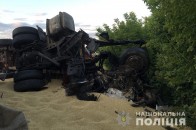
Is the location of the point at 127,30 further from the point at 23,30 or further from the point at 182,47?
the point at 182,47

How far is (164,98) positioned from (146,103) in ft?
5.66

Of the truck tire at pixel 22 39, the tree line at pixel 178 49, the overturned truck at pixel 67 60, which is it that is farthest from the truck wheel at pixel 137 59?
the truck tire at pixel 22 39

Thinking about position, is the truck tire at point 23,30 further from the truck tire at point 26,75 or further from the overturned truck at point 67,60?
the truck tire at point 26,75

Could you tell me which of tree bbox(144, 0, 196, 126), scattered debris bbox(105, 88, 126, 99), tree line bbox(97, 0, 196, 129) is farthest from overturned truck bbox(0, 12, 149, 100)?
tree bbox(144, 0, 196, 126)

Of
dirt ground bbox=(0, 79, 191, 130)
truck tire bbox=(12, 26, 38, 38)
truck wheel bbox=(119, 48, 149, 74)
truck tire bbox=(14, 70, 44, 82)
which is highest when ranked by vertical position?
truck tire bbox=(12, 26, 38, 38)

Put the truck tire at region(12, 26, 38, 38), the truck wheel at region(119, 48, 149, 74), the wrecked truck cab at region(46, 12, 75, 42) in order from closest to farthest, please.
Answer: the truck wheel at region(119, 48, 149, 74) → the wrecked truck cab at region(46, 12, 75, 42) → the truck tire at region(12, 26, 38, 38)

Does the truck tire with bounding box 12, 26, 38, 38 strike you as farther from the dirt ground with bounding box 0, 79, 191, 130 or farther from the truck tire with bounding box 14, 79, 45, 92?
the dirt ground with bounding box 0, 79, 191, 130

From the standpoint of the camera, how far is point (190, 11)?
610 cm

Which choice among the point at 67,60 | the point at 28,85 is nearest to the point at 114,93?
the point at 67,60

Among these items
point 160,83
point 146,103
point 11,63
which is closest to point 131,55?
point 160,83

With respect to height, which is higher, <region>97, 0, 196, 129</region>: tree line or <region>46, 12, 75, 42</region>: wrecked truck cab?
<region>46, 12, 75, 42</region>: wrecked truck cab

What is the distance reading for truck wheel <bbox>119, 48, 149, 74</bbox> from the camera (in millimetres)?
11359

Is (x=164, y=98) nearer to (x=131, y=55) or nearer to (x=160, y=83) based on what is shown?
(x=160, y=83)

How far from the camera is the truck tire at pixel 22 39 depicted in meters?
12.1
